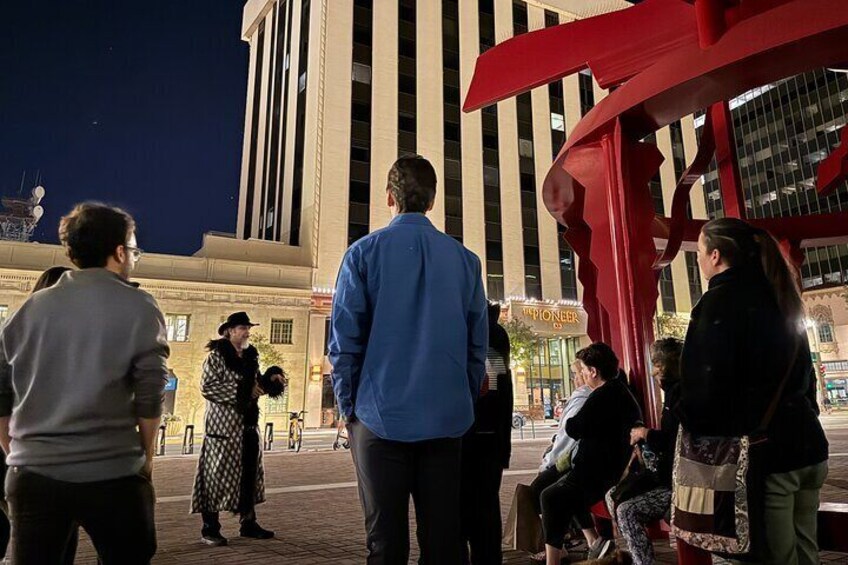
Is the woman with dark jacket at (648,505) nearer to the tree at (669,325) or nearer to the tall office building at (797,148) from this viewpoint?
the tree at (669,325)

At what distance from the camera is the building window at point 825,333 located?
4816 cm

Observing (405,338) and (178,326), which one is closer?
(405,338)

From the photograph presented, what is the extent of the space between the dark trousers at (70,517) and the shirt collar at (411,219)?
1.38 metres

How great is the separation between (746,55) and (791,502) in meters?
3.21

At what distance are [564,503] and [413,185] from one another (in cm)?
258

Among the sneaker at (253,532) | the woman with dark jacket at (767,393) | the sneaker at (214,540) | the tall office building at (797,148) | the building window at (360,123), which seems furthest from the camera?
the tall office building at (797,148)

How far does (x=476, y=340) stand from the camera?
2.30 meters

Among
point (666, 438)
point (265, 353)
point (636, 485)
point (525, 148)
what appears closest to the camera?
point (666, 438)

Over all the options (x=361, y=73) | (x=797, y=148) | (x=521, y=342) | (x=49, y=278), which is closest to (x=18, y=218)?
(x=361, y=73)

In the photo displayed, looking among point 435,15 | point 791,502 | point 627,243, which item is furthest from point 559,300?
point 791,502

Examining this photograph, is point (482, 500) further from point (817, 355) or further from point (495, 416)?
point (817, 355)

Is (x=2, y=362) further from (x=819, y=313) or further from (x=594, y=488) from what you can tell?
(x=819, y=313)

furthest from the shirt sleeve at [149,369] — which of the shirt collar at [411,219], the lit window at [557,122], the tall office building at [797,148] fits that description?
the tall office building at [797,148]

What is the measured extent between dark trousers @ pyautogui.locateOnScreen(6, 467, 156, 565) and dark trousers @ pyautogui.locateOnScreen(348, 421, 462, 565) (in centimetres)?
79
